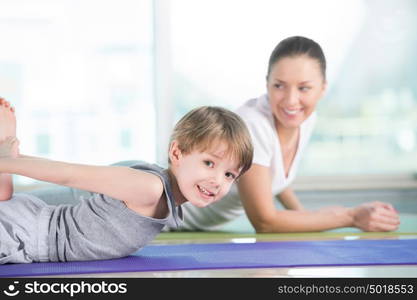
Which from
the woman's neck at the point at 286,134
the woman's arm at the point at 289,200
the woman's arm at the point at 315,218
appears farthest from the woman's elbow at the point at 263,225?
the woman's arm at the point at 289,200

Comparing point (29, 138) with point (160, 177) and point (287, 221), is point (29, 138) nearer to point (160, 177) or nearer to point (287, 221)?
point (287, 221)

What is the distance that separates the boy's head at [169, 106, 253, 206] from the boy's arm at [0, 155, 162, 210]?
9 centimetres

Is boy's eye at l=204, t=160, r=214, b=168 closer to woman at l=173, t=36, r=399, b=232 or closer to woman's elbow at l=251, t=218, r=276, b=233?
woman at l=173, t=36, r=399, b=232

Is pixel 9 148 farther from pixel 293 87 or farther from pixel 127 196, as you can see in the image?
pixel 293 87

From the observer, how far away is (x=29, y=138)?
159 inches

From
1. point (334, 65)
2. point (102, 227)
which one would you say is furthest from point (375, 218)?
point (334, 65)

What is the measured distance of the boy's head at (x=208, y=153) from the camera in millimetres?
1737

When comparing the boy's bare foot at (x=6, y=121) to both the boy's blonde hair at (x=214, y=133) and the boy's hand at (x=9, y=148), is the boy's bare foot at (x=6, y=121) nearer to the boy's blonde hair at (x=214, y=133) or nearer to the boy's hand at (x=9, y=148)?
the boy's hand at (x=9, y=148)

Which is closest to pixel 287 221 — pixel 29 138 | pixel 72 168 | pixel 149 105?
pixel 72 168

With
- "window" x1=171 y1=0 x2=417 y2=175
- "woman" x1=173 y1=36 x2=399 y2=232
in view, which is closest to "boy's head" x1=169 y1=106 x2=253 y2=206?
"woman" x1=173 y1=36 x2=399 y2=232

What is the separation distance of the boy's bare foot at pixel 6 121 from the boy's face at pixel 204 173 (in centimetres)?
46

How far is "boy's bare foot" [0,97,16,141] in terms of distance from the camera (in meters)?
1.85

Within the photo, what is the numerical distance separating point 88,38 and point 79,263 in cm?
243

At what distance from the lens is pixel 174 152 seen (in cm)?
178
